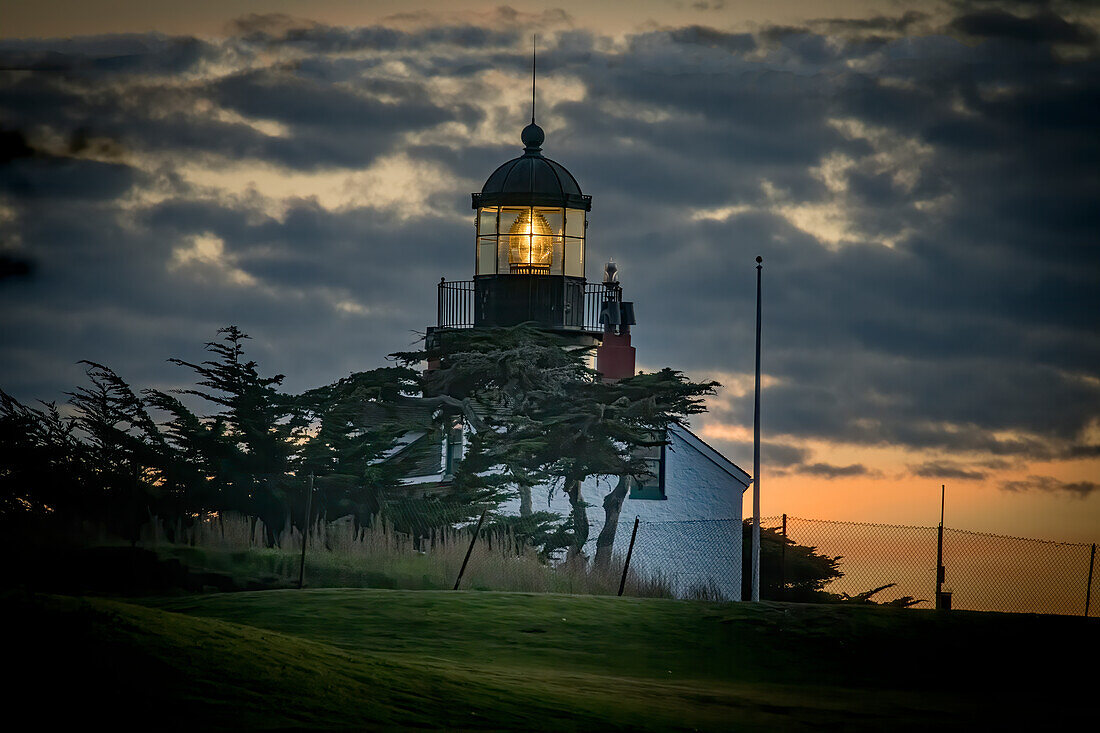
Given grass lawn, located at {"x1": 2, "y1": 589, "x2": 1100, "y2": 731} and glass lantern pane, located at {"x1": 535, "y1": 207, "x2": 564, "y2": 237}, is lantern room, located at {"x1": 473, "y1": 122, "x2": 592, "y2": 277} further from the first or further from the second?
grass lawn, located at {"x1": 2, "y1": 589, "x2": 1100, "y2": 731}

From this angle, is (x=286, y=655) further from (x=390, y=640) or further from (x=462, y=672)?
(x=390, y=640)

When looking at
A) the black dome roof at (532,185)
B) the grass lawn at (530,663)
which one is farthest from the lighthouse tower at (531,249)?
the grass lawn at (530,663)

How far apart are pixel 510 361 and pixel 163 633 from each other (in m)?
22.5

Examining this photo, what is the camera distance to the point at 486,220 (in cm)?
3756

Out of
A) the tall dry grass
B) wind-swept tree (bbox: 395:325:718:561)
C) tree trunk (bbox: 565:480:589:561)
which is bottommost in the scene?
the tall dry grass

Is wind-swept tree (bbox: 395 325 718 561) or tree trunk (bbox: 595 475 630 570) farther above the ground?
wind-swept tree (bbox: 395 325 718 561)

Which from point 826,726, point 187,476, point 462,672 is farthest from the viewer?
point 187,476

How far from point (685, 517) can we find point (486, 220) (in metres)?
9.03

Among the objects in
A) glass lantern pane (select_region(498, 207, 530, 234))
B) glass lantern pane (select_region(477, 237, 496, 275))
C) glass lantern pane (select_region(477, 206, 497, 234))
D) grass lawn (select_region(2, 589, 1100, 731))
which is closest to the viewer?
grass lawn (select_region(2, 589, 1100, 731))

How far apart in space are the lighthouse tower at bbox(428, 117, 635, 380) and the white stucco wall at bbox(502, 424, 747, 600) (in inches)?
148

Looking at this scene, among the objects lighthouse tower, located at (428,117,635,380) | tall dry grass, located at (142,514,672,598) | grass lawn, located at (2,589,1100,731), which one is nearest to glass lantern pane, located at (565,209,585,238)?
lighthouse tower, located at (428,117,635,380)

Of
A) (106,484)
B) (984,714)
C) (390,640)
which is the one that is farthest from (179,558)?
(984,714)

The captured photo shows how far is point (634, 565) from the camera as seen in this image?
3419 cm

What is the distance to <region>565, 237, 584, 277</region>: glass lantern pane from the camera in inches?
1469
